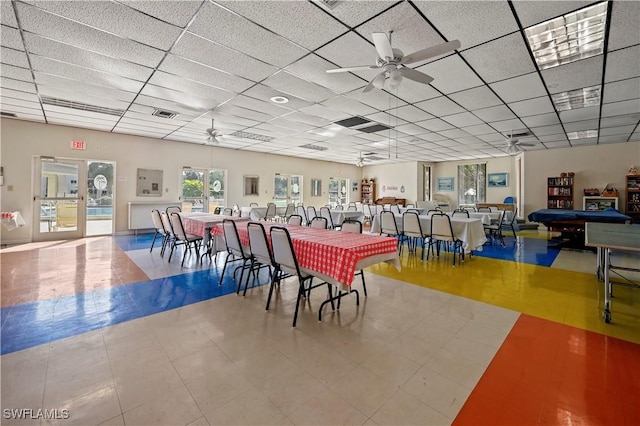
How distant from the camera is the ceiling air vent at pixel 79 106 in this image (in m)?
4.97

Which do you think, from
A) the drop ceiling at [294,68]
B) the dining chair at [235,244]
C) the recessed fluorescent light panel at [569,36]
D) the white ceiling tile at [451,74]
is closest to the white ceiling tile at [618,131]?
the drop ceiling at [294,68]

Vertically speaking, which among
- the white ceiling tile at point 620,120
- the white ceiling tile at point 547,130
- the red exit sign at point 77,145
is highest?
the white ceiling tile at point 547,130

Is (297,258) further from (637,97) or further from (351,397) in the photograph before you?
(637,97)

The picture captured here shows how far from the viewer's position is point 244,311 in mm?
2893

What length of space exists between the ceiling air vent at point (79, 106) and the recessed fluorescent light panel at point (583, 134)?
10493mm

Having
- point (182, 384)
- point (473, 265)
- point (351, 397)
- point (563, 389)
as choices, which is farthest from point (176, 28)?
point (473, 265)

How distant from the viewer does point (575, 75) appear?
12.0 ft

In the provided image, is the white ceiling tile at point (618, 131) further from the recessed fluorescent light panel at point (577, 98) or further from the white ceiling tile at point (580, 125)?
the recessed fluorescent light panel at point (577, 98)

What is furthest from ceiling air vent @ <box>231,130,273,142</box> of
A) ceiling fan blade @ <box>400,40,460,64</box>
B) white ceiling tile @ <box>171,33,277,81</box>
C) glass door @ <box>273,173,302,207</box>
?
ceiling fan blade @ <box>400,40,460,64</box>

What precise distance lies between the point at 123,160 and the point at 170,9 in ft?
21.8

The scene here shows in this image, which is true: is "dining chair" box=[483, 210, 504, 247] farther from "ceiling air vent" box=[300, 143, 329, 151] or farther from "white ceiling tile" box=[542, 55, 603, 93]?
"ceiling air vent" box=[300, 143, 329, 151]

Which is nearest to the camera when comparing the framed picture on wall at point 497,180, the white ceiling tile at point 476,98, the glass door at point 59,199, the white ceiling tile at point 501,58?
the white ceiling tile at point 501,58

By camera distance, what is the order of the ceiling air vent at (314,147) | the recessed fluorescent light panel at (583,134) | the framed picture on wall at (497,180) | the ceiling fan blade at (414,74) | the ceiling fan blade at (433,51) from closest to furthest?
the ceiling fan blade at (433,51) < the ceiling fan blade at (414,74) < the recessed fluorescent light panel at (583,134) < the ceiling air vent at (314,147) < the framed picture on wall at (497,180)

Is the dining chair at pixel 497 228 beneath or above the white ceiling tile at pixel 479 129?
beneath
